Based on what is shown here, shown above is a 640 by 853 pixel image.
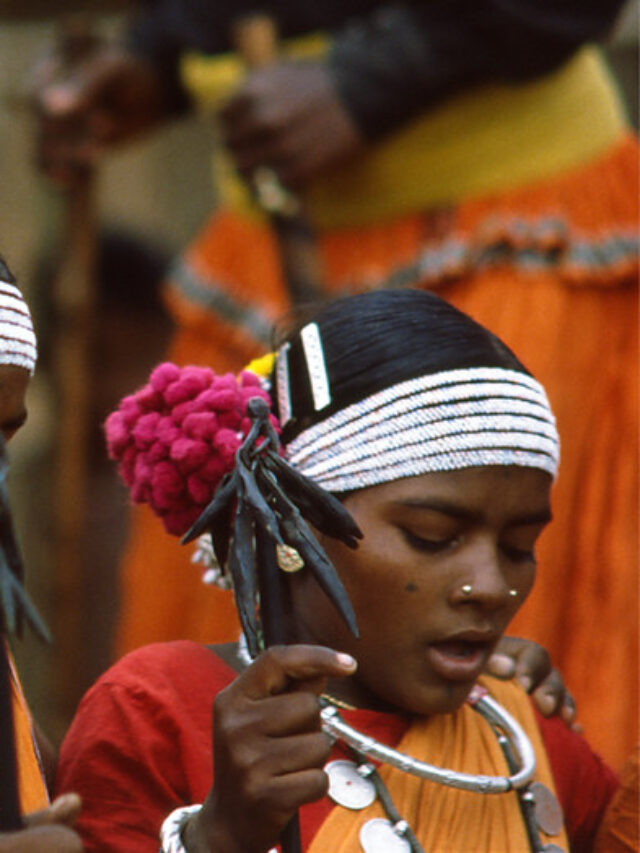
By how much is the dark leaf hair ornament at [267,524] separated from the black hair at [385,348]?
497 mm

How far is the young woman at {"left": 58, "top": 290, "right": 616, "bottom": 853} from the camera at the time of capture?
2.02 metres

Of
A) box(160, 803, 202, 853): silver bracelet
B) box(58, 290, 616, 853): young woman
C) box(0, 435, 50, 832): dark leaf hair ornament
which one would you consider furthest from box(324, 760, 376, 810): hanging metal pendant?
box(0, 435, 50, 832): dark leaf hair ornament

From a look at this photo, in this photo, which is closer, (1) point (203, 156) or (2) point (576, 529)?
(2) point (576, 529)

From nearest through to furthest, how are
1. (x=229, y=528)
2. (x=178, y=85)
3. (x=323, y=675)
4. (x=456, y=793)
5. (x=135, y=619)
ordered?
(x=323, y=675), (x=229, y=528), (x=456, y=793), (x=135, y=619), (x=178, y=85)

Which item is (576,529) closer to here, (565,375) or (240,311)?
(565,375)

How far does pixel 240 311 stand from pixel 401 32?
844mm

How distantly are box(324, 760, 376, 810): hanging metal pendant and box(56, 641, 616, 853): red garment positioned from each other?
0.02m

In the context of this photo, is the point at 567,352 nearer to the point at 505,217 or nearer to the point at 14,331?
the point at 505,217

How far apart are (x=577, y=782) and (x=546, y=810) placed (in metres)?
0.22

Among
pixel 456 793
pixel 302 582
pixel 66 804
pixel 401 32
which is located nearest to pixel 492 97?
pixel 401 32

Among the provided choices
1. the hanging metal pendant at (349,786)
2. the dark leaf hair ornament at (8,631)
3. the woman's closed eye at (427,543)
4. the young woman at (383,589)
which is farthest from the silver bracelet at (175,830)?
the woman's closed eye at (427,543)

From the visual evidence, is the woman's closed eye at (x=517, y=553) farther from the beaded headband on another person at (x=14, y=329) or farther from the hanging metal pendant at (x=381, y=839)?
the beaded headband on another person at (x=14, y=329)

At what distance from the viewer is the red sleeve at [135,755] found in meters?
1.99

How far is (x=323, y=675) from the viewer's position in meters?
1.63
